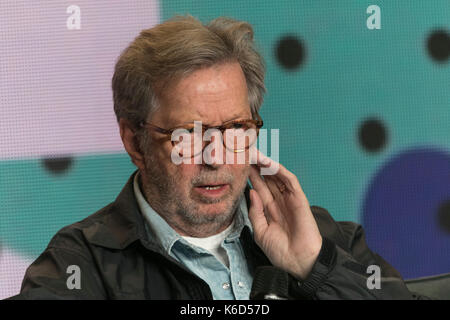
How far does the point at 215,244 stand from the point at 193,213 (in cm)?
13

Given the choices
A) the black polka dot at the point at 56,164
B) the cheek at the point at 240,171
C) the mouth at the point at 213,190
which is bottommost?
the black polka dot at the point at 56,164

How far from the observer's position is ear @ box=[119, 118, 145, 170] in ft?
6.01

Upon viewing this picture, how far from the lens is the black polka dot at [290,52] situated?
236 cm

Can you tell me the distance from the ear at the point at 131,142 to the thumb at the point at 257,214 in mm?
342

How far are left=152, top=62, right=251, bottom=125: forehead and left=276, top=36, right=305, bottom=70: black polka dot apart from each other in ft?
2.19

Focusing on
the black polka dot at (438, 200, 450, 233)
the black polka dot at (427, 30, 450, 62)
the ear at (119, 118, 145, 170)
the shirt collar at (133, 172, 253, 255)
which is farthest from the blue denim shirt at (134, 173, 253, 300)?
the black polka dot at (427, 30, 450, 62)

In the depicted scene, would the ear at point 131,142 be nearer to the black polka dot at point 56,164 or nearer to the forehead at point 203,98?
the forehead at point 203,98

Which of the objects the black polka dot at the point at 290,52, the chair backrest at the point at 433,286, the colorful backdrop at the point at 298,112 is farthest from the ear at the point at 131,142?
the chair backrest at the point at 433,286

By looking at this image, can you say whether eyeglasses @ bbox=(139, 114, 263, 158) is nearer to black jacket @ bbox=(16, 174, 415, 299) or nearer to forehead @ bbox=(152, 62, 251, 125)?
forehead @ bbox=(152, 62, 251, 125)

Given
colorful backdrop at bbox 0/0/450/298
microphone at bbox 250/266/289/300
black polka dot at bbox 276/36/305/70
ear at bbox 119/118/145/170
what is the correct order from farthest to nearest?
1. black polka dot at bbox 276/36/305/70
2. colorful backdrop at bbox 0/0/450/298
3. ear at bbox 119/118/145/170
4. microphone at bbox 250/266/289/300

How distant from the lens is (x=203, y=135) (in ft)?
5.48

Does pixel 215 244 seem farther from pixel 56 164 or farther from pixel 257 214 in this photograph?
pixel 56 164

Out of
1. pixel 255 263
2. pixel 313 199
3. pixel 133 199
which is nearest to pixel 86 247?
pixel 133 199

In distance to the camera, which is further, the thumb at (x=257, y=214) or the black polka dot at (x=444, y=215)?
the black polka dot at (x=444, y=215)
